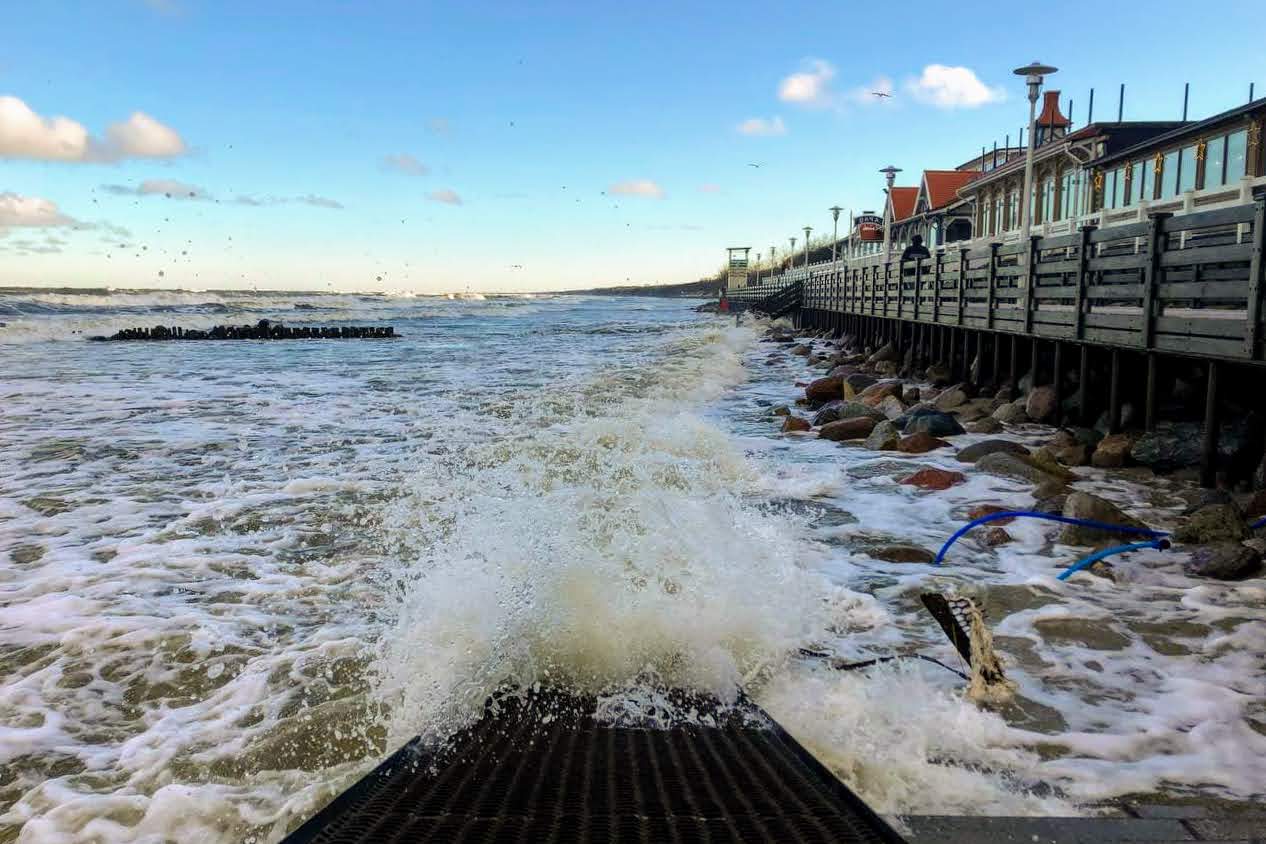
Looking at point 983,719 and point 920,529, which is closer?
point 983,719

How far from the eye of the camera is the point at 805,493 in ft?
28.8

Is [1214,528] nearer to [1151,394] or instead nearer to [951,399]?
[1151,394]

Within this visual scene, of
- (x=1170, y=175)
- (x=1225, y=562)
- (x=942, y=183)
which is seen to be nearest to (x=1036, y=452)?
(x=1225, y=562)

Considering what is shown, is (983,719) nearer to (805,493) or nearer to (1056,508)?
(1056,508)

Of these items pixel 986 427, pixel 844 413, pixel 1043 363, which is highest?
pixel 1043 363

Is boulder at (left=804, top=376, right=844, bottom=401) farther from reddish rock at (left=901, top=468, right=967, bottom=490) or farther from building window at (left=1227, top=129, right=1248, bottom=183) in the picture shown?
building window at (left=1227, top=129, right=1248, bottom=183)

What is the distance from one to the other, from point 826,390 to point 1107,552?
32.9ft

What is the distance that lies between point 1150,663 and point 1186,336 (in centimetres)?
530

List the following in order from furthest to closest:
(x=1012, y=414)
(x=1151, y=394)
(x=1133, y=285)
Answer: (x=1012, y=414) < (x=1133, y=285) < (x=1151, y=394)

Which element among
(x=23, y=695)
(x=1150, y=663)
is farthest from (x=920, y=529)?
(x=23, y=695)

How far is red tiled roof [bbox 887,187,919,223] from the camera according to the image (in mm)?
53500

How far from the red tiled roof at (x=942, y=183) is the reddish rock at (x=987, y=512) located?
136 feet

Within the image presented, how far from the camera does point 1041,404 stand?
12.0 m

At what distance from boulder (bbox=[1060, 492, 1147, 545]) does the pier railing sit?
79.2 inches
